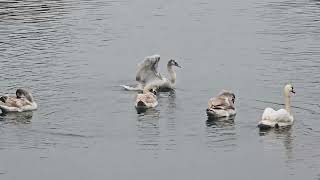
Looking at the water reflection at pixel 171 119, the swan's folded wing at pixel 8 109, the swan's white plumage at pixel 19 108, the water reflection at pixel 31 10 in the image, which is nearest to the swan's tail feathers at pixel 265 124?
Answer: the water reflection at pixel 171 119

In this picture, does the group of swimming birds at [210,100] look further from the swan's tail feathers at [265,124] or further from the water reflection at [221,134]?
the water reflection at [221,134]

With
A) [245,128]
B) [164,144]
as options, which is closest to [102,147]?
[164,144]

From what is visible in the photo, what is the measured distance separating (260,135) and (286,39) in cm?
1651

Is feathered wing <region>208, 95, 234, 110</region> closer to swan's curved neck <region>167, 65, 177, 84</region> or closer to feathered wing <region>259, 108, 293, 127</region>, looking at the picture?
feathered wing <region>259, 108, 293, 127</region>

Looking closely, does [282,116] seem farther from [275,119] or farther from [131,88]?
[131,88]

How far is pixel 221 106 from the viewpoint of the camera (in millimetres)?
32719

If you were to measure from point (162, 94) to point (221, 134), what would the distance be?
7.14 meters

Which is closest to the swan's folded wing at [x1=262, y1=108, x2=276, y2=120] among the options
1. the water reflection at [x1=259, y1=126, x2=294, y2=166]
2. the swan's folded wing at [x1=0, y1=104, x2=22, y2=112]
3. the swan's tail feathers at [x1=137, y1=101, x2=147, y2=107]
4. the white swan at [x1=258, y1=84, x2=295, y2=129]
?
the white swan at [x1=258, y1=84, x2=295, y2=129]

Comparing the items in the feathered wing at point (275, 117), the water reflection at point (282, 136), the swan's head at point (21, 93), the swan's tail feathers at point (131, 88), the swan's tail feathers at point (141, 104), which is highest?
the swan's head at point (21, 93)

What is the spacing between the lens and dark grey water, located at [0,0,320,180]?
1107 inches

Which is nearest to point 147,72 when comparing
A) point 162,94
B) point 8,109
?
point 162,94

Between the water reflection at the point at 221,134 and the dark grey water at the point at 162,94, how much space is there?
1.4 inches

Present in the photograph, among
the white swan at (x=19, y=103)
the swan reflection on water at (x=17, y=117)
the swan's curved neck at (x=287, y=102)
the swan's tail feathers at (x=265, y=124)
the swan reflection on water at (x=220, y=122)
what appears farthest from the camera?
the white swan at (x=19, y=103)

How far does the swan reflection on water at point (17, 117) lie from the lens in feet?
109
